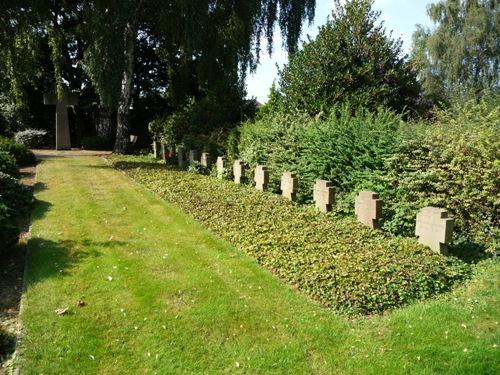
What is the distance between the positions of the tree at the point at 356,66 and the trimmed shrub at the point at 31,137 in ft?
56.6

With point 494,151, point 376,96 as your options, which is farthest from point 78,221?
point 376,96

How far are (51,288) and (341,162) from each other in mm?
5640

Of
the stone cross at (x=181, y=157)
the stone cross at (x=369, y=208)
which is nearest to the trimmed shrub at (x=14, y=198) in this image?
the stone cross at (x=369, y=208)

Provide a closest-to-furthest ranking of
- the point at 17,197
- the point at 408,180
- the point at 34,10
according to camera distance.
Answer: the point at 408,180 < the point at 17,197 < the point at 34,10

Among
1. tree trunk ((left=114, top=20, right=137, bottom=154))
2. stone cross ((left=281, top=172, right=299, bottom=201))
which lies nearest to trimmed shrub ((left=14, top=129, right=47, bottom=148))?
tree trunk ((left=114, top=20, right=137, bottom=154))

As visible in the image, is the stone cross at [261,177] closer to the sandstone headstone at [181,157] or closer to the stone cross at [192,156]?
the stone cross at [192,156]

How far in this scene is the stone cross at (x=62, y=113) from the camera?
2103cm

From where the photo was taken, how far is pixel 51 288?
4.65 m

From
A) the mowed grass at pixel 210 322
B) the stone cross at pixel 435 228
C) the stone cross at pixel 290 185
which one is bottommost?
the mowed grass at pixel 210 322

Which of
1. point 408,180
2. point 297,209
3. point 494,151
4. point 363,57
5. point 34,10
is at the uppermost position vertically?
point 34,10

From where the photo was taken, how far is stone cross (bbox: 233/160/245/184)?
11.2m

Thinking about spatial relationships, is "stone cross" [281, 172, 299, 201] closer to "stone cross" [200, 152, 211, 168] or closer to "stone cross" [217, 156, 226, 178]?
"stone cross" [217, 156, 226, 178]

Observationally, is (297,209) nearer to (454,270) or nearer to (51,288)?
(454,270)

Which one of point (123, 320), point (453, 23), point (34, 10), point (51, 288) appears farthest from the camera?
point (453, 23)
